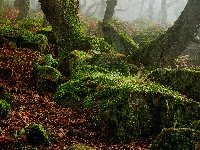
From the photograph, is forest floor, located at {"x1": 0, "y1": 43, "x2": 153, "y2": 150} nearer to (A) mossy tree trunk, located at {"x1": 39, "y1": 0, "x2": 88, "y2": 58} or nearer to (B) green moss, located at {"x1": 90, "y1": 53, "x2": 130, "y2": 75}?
(B) green moss, located at {"x1": 90, "y1": 53, "x2": 130, "y2": 75}

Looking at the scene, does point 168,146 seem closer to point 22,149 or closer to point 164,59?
point 22,149

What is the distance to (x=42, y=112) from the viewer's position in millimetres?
6559

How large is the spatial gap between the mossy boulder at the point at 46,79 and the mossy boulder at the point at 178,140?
3.88 m

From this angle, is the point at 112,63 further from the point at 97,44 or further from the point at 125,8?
the point at 125,8

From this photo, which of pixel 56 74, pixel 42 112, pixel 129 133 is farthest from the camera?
pixel 56 74

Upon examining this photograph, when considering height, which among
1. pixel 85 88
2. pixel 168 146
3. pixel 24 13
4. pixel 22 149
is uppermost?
pixel 24 13

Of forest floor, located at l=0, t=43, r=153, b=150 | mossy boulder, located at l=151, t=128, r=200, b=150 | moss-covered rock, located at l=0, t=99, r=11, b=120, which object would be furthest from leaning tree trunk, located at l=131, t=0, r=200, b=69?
moss-covered rock, located at l=0, t=99, r=11, b=120

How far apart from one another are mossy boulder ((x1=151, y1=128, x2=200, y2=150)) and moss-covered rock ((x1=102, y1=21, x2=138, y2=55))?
27.5ft

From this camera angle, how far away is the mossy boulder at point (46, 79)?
310 inches

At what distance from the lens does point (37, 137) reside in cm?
498

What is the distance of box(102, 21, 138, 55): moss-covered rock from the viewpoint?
44.0ft

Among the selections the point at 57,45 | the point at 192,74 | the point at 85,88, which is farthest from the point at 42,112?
the point at 57,45

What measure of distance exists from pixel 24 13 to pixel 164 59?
9.78 meters

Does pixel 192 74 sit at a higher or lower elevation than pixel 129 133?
higher
